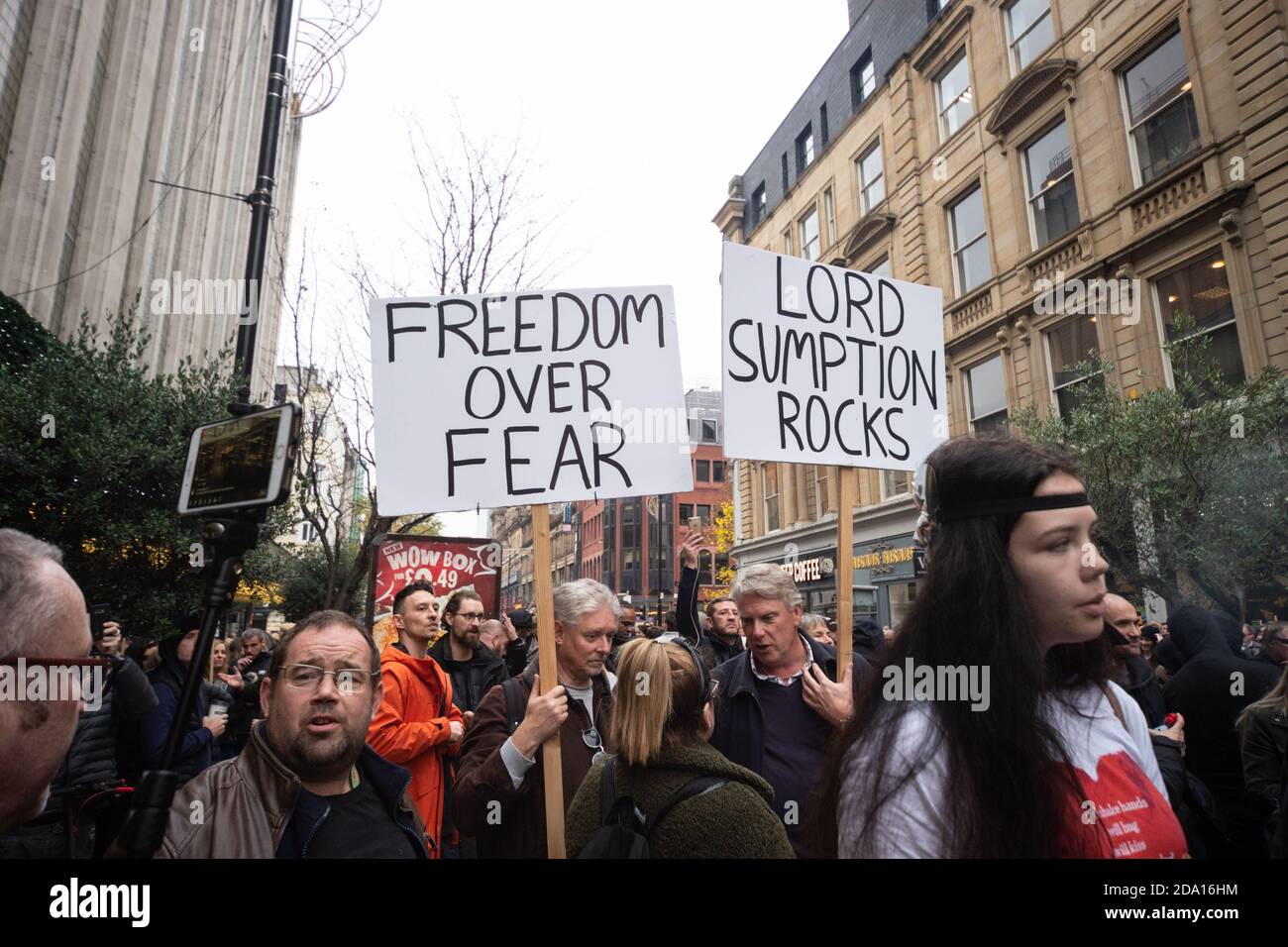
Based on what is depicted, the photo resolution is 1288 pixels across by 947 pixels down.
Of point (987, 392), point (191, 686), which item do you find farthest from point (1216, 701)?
point (987, 392)

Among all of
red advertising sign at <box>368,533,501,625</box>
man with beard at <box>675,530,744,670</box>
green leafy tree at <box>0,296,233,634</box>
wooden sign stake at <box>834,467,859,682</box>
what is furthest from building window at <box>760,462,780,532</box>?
wooden sign stake at <box>834,467,859,682</box>

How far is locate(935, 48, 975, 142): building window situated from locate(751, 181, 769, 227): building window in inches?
443

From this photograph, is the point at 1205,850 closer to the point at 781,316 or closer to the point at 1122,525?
the point at 781,316

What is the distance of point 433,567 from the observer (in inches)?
420

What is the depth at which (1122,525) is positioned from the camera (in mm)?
10578

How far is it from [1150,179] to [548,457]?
16.5m

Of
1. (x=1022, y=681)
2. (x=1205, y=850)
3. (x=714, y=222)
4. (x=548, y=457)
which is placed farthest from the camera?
(x=714, y=222)

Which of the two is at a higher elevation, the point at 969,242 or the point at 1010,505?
the point at 969,242

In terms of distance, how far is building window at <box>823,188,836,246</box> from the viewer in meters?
26.8

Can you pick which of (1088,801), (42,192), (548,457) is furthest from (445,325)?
(42,192)

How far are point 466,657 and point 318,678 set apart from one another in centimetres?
334
